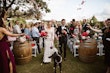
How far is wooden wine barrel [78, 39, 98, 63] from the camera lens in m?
7.75

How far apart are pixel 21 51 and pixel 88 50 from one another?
288 centimetres

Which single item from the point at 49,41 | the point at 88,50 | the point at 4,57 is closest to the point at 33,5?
the point at 49,41

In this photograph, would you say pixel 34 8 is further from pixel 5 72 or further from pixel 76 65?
pixel 5 72

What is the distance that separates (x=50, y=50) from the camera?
8.16 meters

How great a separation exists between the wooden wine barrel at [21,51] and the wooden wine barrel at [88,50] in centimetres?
240

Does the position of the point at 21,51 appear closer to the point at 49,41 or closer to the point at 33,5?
the point at 49,41

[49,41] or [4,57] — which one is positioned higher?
[4,57]

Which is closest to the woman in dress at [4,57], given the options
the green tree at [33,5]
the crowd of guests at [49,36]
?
the crowd of guests at [49,36]

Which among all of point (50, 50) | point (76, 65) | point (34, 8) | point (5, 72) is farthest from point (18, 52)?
point (34, 8)

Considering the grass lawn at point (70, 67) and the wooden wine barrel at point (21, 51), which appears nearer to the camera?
the grass lawn at point (70, 67)

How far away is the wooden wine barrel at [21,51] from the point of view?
788 centimetres

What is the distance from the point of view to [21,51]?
25.9 ft

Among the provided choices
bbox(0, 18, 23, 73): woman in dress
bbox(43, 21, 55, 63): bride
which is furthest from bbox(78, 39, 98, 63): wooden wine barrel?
bbox(0, 18, 23, 73): woman in dress

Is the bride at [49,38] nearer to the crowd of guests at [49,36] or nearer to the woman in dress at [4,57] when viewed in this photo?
the crowd of guests at [49,36]
